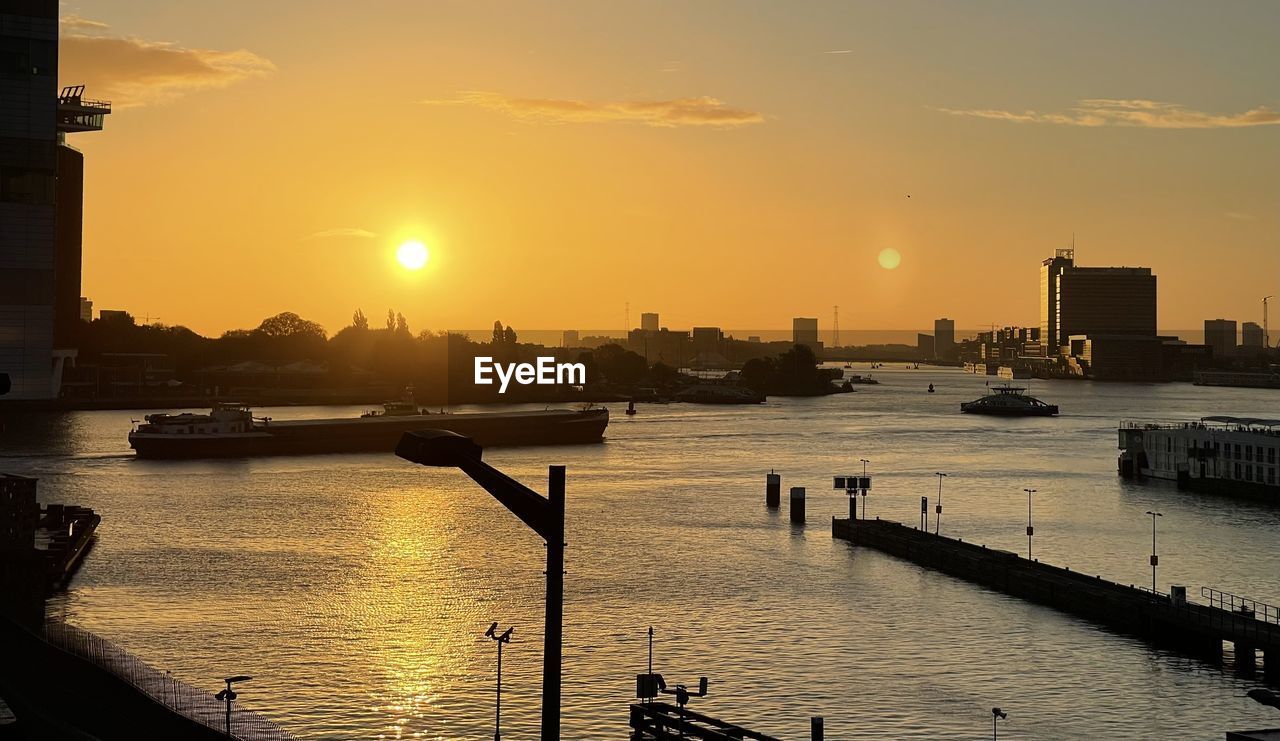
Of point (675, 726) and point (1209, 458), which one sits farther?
point (1209, 458)

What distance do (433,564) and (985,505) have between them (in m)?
41.6

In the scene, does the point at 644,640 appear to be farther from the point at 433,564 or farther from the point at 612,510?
the point at 612,510

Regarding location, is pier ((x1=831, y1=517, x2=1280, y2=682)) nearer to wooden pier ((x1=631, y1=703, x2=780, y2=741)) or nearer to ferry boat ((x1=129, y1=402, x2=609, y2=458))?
wooden pier ((x1=631, y1=703, x2=780, y2=741))

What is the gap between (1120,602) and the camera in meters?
46.8

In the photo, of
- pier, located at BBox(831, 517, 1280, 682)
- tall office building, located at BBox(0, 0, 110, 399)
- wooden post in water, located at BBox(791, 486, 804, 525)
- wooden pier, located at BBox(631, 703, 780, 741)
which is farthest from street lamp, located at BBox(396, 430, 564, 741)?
wooden post in water, located at BBox(791, 486, 804, 525)

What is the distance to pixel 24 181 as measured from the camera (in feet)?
64.8

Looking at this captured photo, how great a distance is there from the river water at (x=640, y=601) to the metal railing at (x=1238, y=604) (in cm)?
184

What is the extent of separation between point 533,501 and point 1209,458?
3888 inches

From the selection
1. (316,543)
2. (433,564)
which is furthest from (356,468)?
(433,564)

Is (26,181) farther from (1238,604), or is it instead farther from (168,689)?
(1238,604)

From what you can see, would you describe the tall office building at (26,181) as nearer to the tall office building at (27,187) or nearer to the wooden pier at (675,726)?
the tall office building at (27,187)

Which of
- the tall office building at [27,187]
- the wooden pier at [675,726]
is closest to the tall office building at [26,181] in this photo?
the tall office building at [27,187]

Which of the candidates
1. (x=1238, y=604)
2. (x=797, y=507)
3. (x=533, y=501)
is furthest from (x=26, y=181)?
(x=797, y=507)

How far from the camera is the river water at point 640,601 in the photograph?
35625mm
